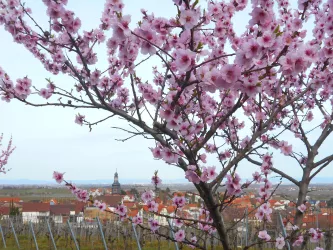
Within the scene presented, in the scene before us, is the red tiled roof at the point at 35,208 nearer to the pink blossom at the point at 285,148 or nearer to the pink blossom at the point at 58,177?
the pink blossom at the point at 58,177

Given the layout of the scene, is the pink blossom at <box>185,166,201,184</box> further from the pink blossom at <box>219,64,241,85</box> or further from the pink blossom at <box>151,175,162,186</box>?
the pink blossom at <box>151,175,162,186</box>

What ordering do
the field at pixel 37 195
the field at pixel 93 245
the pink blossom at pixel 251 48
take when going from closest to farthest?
the pink blossom at pixel 251 48 → the field at pixel 93 245 → the field at pixel 37 195

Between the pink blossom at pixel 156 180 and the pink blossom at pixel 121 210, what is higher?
the pink blossom at pixel 156 180

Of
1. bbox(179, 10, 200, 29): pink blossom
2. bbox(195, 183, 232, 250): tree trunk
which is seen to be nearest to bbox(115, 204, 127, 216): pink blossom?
bbox(195, 183, 232, 250): tree trunk

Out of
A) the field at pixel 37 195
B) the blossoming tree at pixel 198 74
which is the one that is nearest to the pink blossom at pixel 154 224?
the blossoming tree at pixel 198 74

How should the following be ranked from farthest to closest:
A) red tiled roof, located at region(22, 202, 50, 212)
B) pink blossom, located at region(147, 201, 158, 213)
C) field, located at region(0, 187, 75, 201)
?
field, located at region(0, 187, 75, 201), red tiled roof, located at region(22, 202, 50, 212), pink blossom, located at region(147, 201, 158, 213)

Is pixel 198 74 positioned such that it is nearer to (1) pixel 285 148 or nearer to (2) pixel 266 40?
(2) pixel 266 40

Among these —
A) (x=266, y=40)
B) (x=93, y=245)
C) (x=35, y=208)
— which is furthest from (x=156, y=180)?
(x=35, y=208)

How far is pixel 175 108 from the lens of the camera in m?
2.72

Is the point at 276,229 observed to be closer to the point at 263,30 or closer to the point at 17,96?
the point at 17,96

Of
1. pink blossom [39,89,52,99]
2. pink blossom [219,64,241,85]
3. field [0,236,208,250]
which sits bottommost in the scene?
field [0,236,208,250]

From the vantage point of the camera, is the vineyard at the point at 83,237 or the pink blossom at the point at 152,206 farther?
the vineyard at the point at 83,237

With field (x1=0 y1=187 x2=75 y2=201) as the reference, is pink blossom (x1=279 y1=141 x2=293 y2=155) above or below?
below

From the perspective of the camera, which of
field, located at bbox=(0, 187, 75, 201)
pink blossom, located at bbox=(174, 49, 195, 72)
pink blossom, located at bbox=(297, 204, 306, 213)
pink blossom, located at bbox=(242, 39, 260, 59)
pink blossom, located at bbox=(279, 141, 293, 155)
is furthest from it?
field, located at bbox=(0, 187, 75, 201)
